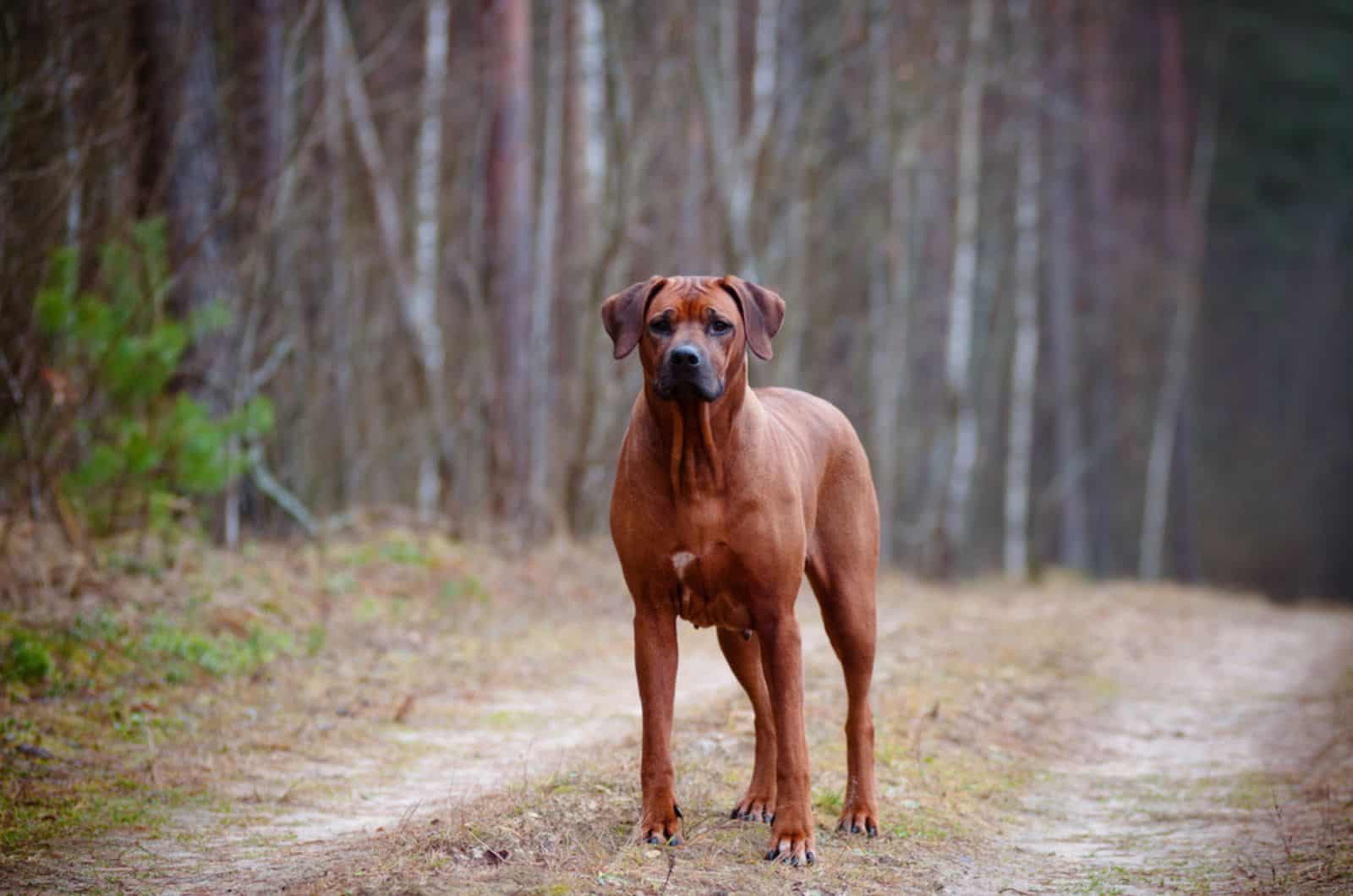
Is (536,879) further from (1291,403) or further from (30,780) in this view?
(1291,403)

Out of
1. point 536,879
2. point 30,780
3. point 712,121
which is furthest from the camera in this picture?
point 712,121

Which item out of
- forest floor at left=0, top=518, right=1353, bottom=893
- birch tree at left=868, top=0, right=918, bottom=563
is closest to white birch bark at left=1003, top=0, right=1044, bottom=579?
birch tree at left=868, top=0, right=918, bottom=563

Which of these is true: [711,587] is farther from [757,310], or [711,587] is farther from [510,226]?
[510,226]

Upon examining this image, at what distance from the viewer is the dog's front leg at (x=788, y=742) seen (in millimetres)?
4844

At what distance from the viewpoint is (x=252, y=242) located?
436 inches

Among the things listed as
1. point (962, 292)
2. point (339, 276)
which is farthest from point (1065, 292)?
point (339, 276)

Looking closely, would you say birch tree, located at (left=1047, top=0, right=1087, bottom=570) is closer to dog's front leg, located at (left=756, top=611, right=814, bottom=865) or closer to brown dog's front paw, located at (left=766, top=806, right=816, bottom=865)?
dog's front leg, located at (left=756, top=611, right=814, bottom=865)

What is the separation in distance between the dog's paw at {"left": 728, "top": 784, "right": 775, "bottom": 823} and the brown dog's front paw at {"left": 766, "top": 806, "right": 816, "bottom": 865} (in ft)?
1.51

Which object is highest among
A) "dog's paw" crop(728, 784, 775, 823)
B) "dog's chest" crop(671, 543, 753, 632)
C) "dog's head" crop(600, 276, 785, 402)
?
"dog's head" crop(600, 276, 785, 402)

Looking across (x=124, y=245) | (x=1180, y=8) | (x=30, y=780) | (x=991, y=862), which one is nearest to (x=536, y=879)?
(x=991, y=862)

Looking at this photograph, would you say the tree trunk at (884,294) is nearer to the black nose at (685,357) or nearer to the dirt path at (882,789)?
the dirt path at (882,789)

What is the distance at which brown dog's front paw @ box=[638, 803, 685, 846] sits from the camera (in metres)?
4.88

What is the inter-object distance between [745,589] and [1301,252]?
42211mm

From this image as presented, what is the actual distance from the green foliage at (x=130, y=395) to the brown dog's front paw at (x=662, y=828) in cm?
620
